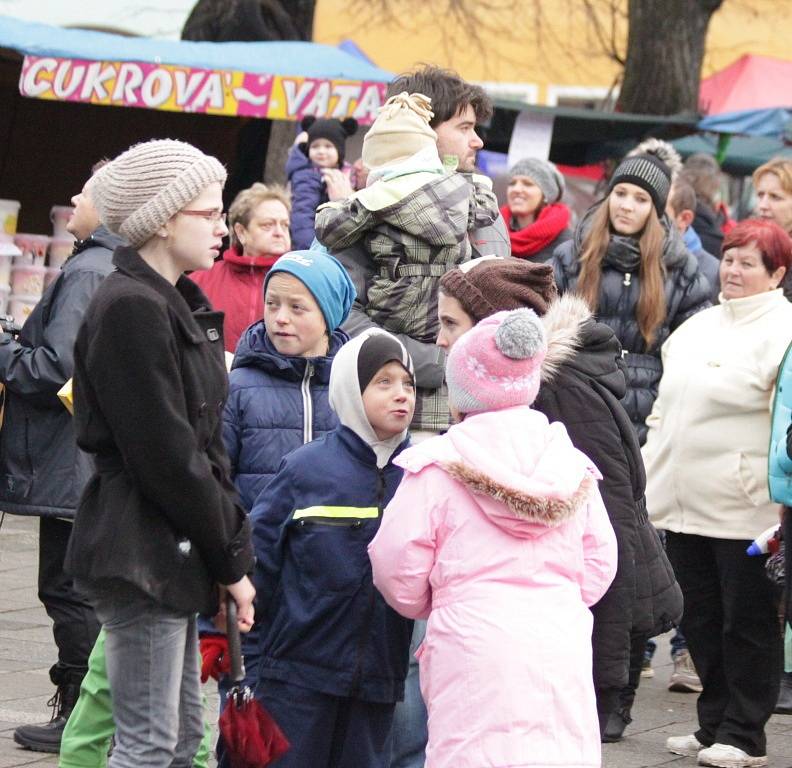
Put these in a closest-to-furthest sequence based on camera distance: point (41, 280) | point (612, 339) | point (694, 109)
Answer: point (612, 339)
point (41, 280)
point (694, 109)

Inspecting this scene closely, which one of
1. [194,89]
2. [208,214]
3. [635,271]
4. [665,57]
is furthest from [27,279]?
[665,57]

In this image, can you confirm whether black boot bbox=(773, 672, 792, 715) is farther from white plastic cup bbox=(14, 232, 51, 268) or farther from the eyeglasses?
white plastic cup bbox=(14, 232, 51, 268)

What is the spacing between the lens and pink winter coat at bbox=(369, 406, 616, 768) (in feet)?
13.0

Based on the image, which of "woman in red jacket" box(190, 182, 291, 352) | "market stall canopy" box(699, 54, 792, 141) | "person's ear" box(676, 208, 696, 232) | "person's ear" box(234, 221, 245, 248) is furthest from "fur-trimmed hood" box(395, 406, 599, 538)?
"market stall canopy" box(699, 54, 792, 141)

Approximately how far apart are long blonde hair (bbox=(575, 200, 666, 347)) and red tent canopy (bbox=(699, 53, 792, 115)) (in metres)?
10.2

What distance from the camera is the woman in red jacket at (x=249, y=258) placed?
823cm

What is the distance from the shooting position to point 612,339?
195 inches

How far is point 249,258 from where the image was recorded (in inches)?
326

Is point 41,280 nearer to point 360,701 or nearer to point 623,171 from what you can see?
point 623,171

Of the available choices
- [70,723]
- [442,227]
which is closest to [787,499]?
[442,227]

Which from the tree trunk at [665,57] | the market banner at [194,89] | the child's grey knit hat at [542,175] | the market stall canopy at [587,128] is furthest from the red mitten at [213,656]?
the tree trunk at [665,57]

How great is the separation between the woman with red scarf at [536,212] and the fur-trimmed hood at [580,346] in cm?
378

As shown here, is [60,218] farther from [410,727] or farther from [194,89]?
[410,727]

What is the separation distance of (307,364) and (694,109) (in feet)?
41.5
